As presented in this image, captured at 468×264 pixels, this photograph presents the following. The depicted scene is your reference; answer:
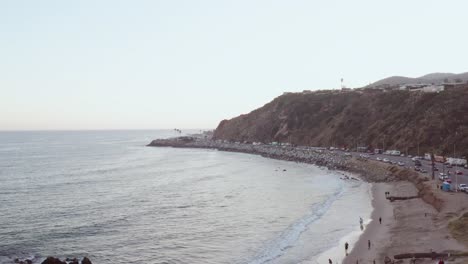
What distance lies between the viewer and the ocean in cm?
3919

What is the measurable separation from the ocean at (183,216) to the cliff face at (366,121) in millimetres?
18878

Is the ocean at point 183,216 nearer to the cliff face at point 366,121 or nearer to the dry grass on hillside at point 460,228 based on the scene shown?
the dry grass on hillside at point 460,228

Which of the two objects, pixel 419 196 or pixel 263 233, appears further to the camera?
pixel 419 196

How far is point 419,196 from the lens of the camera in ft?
180

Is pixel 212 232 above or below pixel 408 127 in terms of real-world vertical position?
below

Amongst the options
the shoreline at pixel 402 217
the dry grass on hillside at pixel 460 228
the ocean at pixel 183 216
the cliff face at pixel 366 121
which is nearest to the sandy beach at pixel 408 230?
the shoreline at pixel 402 217

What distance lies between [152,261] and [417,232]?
21730 millimetres

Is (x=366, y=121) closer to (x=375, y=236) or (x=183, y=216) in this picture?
(x=183, y=216)

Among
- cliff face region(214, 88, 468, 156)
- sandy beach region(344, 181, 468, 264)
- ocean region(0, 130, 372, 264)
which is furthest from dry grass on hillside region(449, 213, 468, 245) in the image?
cliff face region(214, 88, 468, 156)

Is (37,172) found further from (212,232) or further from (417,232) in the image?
(417,232)

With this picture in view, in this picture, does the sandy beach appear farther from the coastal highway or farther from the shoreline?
the coastal highway

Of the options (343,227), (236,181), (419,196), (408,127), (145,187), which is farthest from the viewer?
(408,127)

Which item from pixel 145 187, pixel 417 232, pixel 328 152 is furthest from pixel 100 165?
pixel 417 232

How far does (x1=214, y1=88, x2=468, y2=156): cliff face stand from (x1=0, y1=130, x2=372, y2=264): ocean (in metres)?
18.9
